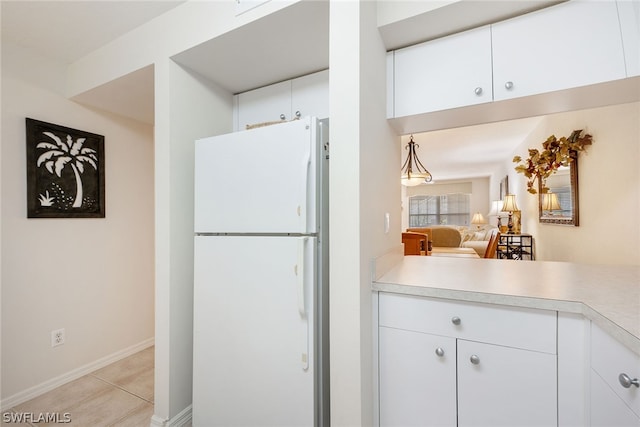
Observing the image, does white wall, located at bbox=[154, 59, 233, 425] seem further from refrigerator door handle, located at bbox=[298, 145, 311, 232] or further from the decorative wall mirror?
the decorative wall mirror

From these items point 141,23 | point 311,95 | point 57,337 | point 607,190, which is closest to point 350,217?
point 311,95

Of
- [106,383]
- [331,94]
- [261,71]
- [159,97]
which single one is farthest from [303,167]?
[106,383]

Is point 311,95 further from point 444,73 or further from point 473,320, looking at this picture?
point 473,320

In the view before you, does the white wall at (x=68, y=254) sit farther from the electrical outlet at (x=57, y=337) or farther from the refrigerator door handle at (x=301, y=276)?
the refrigerator door handle at (x=301, y=276)

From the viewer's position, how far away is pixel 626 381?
29.8 inches

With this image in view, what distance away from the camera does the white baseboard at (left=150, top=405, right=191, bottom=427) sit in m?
1.63

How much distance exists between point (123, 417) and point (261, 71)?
228cm

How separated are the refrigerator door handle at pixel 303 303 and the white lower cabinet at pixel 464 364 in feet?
1.05

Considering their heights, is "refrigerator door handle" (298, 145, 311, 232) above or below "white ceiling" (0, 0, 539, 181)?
below

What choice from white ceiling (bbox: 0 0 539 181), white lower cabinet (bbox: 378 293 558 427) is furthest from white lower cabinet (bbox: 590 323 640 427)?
white ceiling (bbox: 0 0 539 181)

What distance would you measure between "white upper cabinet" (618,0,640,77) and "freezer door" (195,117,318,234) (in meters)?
1.21

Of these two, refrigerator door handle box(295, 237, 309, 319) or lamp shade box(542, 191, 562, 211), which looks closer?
refrigerator door handle box(295, 237, 309, 319)

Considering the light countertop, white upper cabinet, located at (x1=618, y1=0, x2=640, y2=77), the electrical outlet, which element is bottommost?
the electrical outlet

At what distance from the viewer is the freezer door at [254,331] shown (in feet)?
4.20
